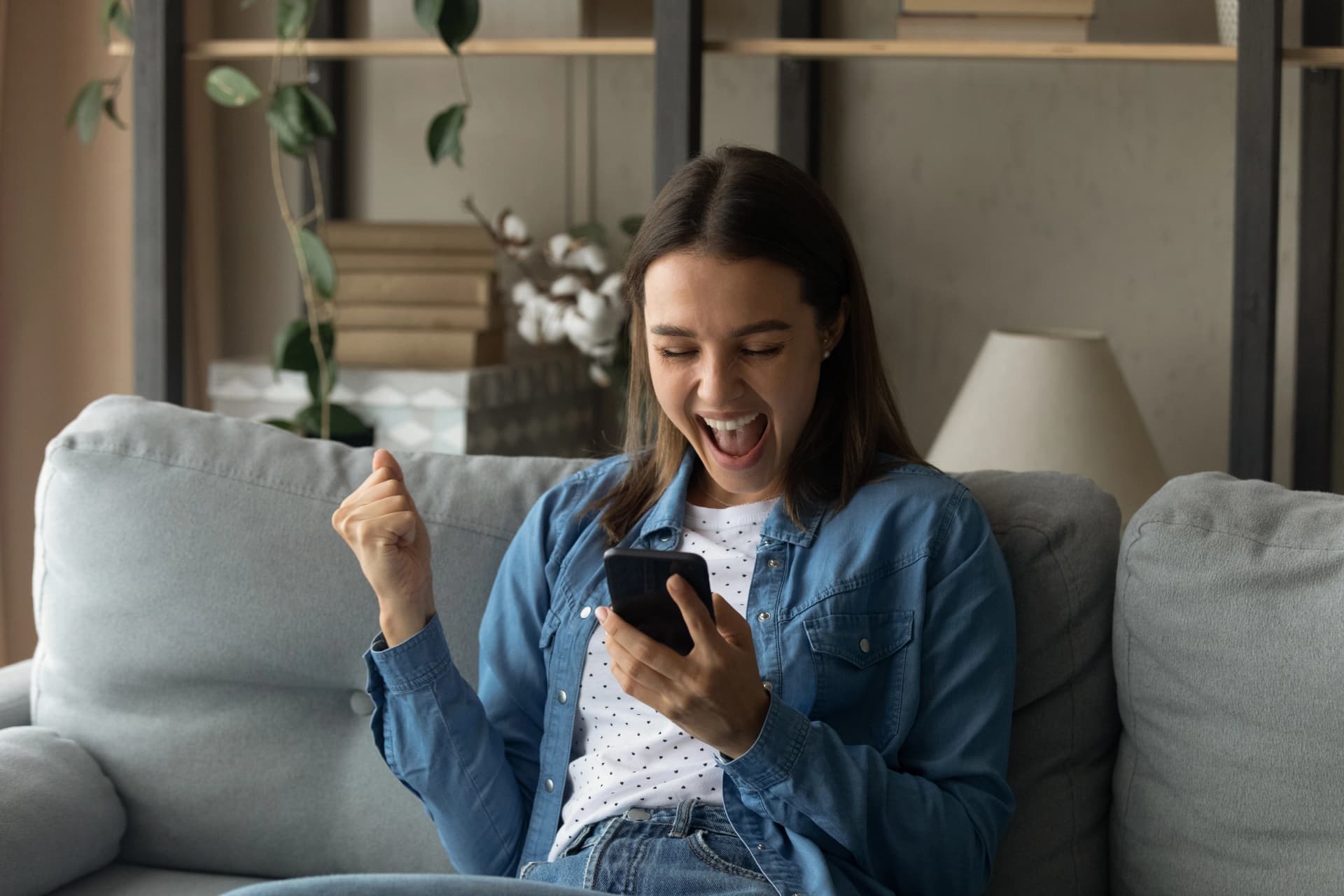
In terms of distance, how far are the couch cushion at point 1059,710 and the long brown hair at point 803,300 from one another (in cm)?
15

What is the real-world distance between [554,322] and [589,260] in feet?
0.40

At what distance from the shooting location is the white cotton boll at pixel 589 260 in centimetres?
236

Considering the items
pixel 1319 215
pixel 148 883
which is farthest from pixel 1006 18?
pixel 148 883

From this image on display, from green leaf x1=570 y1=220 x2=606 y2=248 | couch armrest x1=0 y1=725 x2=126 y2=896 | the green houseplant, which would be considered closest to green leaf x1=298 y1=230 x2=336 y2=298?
the green houseplant

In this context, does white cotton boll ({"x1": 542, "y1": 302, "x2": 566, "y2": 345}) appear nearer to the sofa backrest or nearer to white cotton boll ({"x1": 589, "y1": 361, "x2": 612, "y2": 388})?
white cotton boll ({"x1": 589, "y1": 361, "x2": 612, "y2": 388})

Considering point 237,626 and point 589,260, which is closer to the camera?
point 237,626

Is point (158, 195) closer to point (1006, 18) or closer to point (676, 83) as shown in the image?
point (676, 83)

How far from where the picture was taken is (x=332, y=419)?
7.41ft

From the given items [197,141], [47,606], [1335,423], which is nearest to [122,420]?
[47,606]

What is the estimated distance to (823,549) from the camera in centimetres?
128

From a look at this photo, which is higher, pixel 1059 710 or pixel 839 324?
pixel 839 324

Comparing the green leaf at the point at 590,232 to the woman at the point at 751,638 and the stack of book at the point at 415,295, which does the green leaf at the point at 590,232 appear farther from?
the woman at the point at 751,638

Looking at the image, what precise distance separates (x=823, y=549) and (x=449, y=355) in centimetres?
118

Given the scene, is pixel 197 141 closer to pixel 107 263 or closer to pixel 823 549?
pixel 107 263
